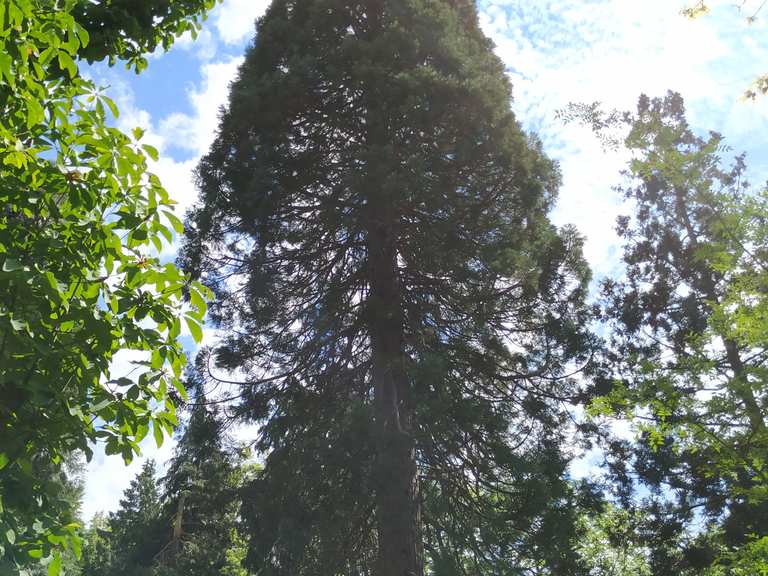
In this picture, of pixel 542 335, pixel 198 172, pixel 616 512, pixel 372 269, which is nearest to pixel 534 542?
pixel 542 335

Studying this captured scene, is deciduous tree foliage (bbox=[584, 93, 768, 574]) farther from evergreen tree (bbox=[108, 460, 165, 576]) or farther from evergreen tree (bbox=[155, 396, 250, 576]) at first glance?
evergreen tree (bbox=[108, 460, 165, 576])

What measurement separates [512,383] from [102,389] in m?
7.91

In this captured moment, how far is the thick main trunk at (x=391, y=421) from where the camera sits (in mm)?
7297

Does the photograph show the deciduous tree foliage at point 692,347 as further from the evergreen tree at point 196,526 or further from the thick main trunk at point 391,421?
the evergreen tree at point 196,526

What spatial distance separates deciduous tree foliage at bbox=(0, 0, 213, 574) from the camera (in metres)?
2.23

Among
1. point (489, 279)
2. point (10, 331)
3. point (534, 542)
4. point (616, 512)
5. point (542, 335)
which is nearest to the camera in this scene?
point (10, 331)

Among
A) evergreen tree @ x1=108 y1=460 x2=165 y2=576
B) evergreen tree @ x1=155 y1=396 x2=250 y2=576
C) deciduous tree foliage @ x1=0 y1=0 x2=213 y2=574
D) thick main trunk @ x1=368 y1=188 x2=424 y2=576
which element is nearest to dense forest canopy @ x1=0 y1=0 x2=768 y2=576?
thick main trunk @ x1=368 y1=188 x2=424 y2=576

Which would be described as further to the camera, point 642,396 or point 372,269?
point 372,269

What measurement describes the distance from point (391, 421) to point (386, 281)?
2489mm

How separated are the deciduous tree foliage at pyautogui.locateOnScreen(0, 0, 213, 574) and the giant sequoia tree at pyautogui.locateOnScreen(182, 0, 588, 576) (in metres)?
5.30

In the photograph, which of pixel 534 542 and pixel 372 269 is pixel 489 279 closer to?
pixel 372 269

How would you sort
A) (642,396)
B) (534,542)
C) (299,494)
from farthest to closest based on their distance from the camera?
(299,494) → (534,542) → (642,396)

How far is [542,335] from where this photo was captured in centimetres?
958

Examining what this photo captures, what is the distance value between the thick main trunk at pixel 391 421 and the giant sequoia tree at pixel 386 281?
0.16 ft
